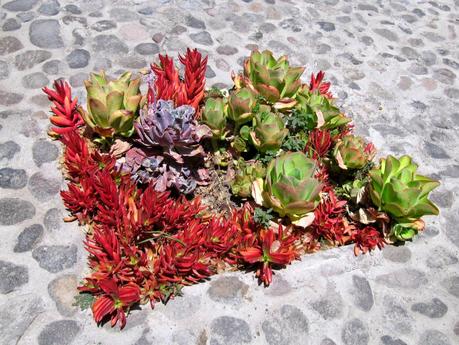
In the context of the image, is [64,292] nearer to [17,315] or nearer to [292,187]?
[17,315]

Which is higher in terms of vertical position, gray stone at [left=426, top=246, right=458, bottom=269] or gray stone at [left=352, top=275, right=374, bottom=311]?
gray stone at [left=352, top=275, right=374, bottom=311]

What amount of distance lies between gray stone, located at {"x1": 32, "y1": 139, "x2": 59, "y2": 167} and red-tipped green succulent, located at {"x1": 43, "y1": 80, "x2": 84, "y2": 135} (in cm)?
9

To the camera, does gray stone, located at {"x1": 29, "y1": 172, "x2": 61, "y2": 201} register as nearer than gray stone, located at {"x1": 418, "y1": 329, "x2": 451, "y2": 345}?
No

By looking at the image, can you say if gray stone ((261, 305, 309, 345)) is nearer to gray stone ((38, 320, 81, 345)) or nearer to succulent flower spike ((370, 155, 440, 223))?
succulent flower spike ((370, 155, 440, 223))

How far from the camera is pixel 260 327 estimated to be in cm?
275

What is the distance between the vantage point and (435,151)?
13.5 feet

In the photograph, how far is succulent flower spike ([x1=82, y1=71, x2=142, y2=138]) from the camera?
299cm

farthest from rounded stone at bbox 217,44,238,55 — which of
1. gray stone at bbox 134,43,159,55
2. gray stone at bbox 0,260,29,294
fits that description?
gray stone at bbox 0,260,29,294

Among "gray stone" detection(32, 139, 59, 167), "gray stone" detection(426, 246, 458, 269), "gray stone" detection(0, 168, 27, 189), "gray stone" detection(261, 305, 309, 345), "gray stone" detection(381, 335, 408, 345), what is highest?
"gray stone" detection(32, 139, 59, 167)

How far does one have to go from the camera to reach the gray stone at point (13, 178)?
3.10 metres

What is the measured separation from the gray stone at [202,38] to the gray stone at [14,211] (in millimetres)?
2193

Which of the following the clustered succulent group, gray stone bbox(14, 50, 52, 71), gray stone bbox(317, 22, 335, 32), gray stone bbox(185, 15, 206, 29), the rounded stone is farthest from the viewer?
gray stone bbox(317, 22, 335, 32)

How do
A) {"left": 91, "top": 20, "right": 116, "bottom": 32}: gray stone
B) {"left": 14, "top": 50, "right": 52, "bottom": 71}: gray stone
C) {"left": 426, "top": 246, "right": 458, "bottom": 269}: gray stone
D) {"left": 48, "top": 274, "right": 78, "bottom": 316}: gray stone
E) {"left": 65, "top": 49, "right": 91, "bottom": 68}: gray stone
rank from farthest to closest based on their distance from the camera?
{"left": 91, "top": 20, "right": 116, "bottom": 32}: gray stone
{"left": 65, "top": 49, "right": 91, "bottom": 68}: gray stone
{"left": 14, "top": 50, "right": 52, "bottom": 71}: gray stone
{"left": 426, "top": 246, "right": 458, "bottom": 269}: gray stone
{"left": 48, "top": 274, "right": 78, "bottom": 316}: gray stone

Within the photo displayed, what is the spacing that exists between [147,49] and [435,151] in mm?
2562
